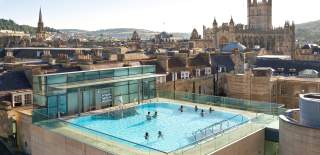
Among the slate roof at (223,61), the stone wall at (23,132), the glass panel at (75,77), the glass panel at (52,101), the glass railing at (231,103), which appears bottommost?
the stone wall at (23,132)

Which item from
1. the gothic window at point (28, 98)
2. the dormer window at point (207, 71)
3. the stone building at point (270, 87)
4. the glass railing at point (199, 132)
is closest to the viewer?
the glass railing at point (199, 132)

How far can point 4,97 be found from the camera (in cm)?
3009

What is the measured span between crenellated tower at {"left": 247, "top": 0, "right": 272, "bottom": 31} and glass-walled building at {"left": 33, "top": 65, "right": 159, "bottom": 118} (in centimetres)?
11446

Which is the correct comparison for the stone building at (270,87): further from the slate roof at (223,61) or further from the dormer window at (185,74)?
the slate roof at (223,61)


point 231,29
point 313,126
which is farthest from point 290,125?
point 231,29

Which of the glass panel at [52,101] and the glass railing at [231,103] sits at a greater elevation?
the glass panel at [52,101]

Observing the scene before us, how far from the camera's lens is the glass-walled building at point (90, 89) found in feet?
97.7

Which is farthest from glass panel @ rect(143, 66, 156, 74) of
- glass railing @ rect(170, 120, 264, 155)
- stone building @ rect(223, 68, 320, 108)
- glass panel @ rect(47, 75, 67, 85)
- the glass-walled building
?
glass railing @ rect(170, 120, 264, 155)

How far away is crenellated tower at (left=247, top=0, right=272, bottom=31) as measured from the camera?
142500 mm

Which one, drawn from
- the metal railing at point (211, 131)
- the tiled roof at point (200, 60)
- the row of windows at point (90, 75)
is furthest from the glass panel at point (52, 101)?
the tiled roof at point (200, 60)

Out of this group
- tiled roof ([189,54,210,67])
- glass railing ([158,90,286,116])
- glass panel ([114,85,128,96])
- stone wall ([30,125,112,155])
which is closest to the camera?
stone wall ([30,125,112,155])

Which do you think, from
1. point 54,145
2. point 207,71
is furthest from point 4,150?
Result: point 207,71

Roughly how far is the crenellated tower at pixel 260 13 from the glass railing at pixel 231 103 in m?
113

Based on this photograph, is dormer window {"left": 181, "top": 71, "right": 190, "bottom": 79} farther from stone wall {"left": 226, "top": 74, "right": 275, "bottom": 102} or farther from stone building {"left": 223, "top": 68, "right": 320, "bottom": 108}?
stone building {"left": 223, "top": 68, "right": 320, "bottom": 108}
